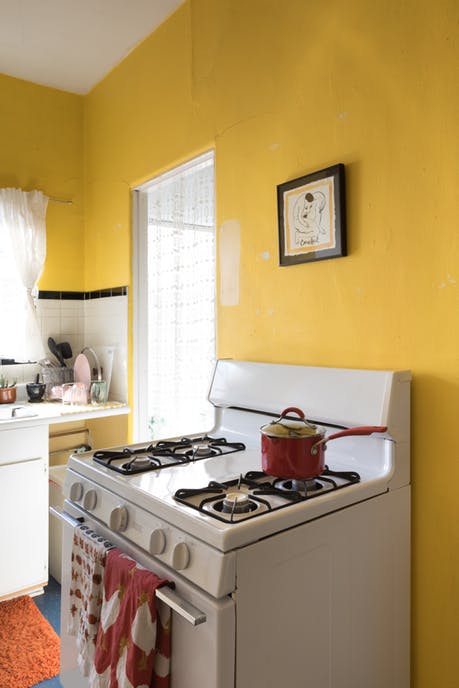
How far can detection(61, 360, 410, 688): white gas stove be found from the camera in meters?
1.02

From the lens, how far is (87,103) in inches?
124

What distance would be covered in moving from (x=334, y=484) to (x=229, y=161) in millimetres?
1342

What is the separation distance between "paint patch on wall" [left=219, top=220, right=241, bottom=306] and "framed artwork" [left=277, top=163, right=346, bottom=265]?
26 centimetres

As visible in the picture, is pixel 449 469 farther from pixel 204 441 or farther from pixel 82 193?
pixel 82 193

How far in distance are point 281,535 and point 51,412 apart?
1.80m

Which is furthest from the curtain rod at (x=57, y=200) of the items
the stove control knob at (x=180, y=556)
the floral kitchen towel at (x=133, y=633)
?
the stove control knob at (x=180, y=556)

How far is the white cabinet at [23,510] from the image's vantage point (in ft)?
7.62

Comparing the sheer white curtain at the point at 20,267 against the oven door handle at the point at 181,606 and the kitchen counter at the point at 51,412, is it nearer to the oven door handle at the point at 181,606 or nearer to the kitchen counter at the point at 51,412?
the kitchen counter at the point at 51,412

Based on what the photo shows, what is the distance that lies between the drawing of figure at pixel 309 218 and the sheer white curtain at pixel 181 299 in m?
0.59

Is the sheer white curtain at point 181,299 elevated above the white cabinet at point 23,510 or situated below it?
above

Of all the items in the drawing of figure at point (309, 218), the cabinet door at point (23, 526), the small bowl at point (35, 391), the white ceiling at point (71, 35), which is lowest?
the cabinet door at point (23, 526)

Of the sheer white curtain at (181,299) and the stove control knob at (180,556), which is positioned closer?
the stove control knob at (180,556)

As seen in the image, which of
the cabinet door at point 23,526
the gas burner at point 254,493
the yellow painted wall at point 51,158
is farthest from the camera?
the yellow painted wall at point 51,158

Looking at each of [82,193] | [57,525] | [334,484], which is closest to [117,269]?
[82,193]
